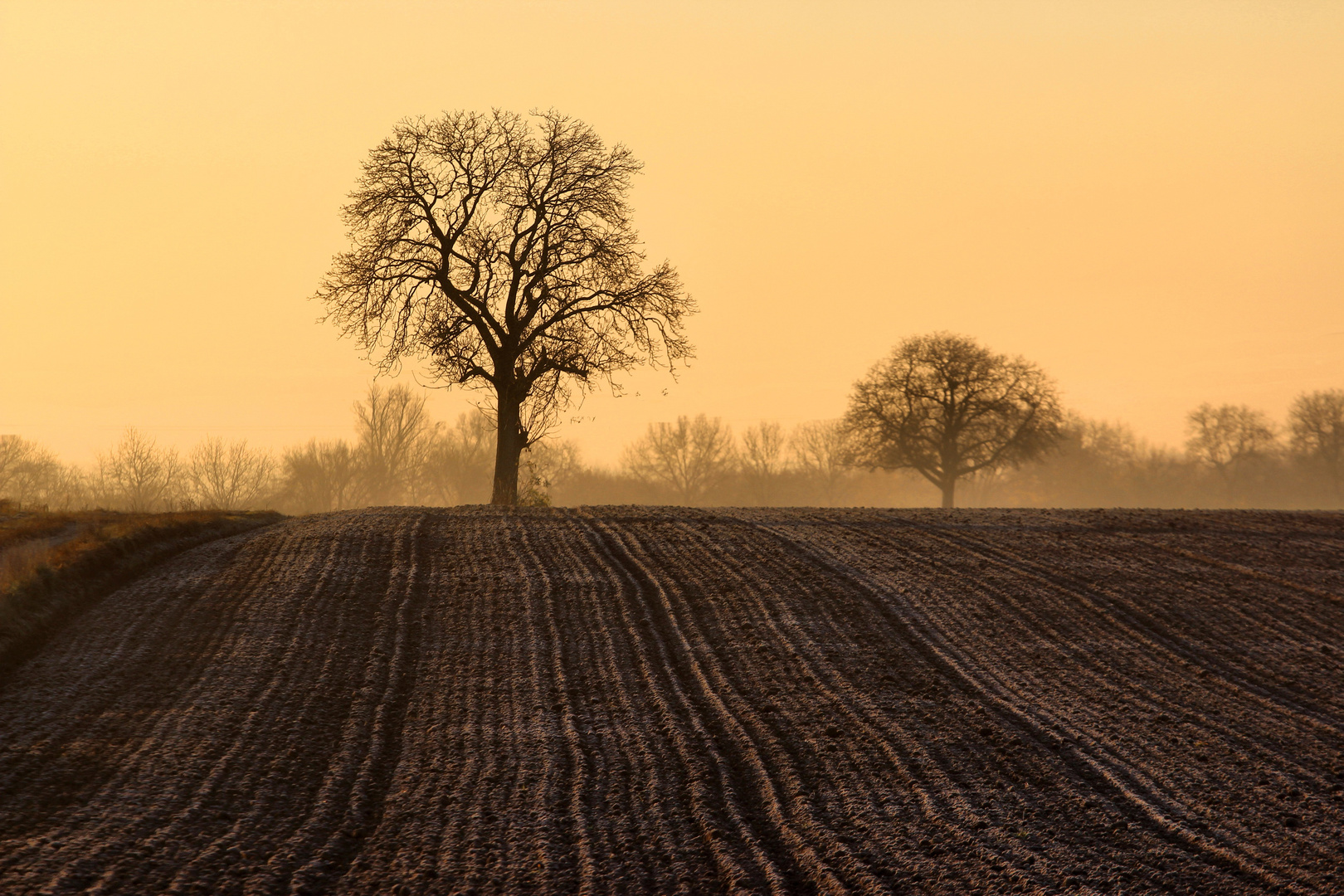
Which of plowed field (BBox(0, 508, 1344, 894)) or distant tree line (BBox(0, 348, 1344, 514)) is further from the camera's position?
distant tree line (BBox(0, 348, 1344, 514))

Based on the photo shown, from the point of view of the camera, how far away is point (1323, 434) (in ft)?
280

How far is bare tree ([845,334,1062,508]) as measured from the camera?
168ft

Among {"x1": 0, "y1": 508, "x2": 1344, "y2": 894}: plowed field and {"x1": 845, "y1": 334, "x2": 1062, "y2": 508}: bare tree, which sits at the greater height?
{"x1": 845, "y1": 334, "x2": 1062, "y2": 508}: bare tree

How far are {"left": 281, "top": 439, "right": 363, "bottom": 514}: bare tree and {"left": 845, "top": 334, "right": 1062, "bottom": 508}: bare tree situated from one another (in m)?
40.4

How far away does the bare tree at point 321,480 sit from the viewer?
68.9 metres

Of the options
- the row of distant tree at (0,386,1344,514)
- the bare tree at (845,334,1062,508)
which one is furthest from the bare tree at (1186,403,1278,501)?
the bare tree at (845,334,1062,508)

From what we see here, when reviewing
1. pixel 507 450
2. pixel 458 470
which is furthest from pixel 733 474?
pixel 507 450

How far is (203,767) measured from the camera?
8.35m

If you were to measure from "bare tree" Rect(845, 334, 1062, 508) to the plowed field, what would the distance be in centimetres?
3493

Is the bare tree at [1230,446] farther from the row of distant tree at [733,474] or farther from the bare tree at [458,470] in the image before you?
the bare tree at [458,470]

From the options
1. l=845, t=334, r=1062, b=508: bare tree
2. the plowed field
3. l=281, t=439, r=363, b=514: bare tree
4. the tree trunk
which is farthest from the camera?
l=281, t=439, r=363, b=514: bare tree

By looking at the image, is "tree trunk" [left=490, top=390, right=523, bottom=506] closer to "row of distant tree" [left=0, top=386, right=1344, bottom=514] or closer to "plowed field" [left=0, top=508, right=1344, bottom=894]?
"plowed field" [left=0, top=508, right=1344, bottom=894]

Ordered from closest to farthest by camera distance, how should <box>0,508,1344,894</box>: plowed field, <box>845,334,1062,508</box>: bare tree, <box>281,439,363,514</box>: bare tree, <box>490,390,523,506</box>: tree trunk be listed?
<box>0,508,1344,894</box>: plowed field
<box>490,390,523,506</box>: tree trunk
<box>845,334,1062,508</box>: bare tree
<box>281,439,363,514</box>: bare tree

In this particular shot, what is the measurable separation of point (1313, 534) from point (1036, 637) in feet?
38.2
